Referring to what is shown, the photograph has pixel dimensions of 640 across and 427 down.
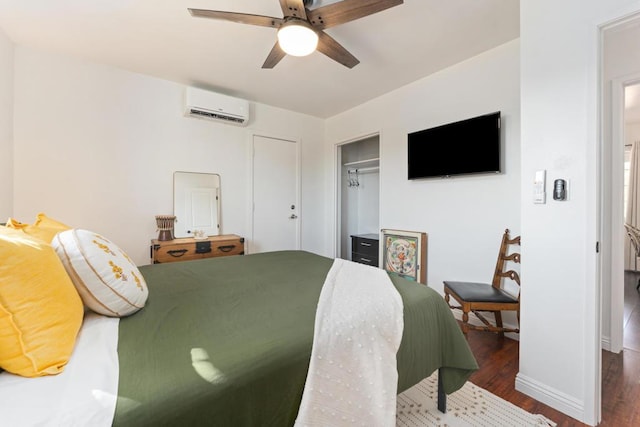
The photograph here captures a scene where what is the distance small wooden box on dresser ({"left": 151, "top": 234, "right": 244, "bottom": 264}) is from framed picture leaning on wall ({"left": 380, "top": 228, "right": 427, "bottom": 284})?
5.72ft

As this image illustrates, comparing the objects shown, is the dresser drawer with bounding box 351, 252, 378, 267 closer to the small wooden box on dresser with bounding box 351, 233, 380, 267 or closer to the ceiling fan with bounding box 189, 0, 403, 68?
the small wooden box on dresser with bounding box 351, 233, 380, 267

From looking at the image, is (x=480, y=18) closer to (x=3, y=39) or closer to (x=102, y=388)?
(x=102, y=388)

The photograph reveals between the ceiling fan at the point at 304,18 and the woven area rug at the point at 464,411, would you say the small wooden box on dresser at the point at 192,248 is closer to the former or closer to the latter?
the ceiling fan at the point at 304,18

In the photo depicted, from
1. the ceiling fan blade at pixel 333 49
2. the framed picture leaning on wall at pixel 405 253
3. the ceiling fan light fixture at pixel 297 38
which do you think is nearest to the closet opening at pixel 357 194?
the framed picture leaning on wall at pixel 405 253

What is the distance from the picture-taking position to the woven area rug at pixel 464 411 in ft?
4.75

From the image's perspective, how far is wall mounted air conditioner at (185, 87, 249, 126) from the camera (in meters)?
3.04

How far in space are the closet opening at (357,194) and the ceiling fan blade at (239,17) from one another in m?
2.84

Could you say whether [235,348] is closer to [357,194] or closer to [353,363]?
[353,363]

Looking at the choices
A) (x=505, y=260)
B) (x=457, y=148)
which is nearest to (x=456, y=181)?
(x=457, y=148)

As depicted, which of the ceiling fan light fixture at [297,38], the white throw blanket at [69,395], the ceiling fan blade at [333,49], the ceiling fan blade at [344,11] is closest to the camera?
the white throw blanket at [69,395]

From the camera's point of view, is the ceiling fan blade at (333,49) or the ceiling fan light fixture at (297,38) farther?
the ceiling fan blade at (333,49)

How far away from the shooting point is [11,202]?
238cm

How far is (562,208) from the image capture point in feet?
4.99

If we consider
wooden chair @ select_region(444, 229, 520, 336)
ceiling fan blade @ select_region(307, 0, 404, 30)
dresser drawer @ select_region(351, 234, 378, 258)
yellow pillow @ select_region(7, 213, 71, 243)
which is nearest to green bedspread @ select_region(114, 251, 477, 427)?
yellow pillow @ select_region(7, 213, 71, 243)
